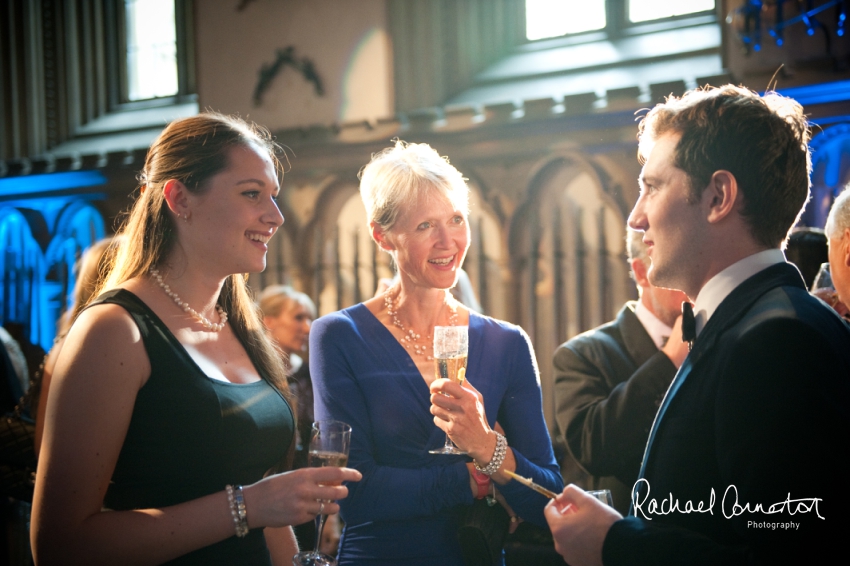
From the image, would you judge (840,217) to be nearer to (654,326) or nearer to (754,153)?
(654,326)

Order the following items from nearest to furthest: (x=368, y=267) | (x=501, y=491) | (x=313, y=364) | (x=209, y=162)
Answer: (x=209, y=162) < (x=501, y=491) < (x=313, y=364) < (x=368, y=267)

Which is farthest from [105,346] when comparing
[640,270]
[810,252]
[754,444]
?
[810,252]

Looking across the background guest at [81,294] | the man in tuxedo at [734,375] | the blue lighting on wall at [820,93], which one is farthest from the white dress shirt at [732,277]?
the blue lighting on wall at [820,93]

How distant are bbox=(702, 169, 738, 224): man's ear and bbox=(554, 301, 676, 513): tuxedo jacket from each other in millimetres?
848

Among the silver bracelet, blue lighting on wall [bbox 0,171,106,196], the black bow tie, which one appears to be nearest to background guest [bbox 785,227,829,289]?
the black bow tie

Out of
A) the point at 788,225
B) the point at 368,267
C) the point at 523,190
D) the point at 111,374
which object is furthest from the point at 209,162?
the point at 368,267

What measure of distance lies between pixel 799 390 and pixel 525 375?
41.2 inches

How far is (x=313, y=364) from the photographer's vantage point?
2.10 m

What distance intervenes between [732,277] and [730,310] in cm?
10

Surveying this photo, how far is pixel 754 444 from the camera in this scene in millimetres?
1185

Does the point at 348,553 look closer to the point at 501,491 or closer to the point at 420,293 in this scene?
the point at 501,491

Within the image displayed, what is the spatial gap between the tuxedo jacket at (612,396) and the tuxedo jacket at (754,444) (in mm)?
822

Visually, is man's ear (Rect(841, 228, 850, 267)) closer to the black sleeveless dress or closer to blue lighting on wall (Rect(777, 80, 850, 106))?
the black sleeveless dress

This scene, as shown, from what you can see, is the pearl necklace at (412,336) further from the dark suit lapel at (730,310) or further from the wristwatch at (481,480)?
the dark suit lapel at (730,310)
